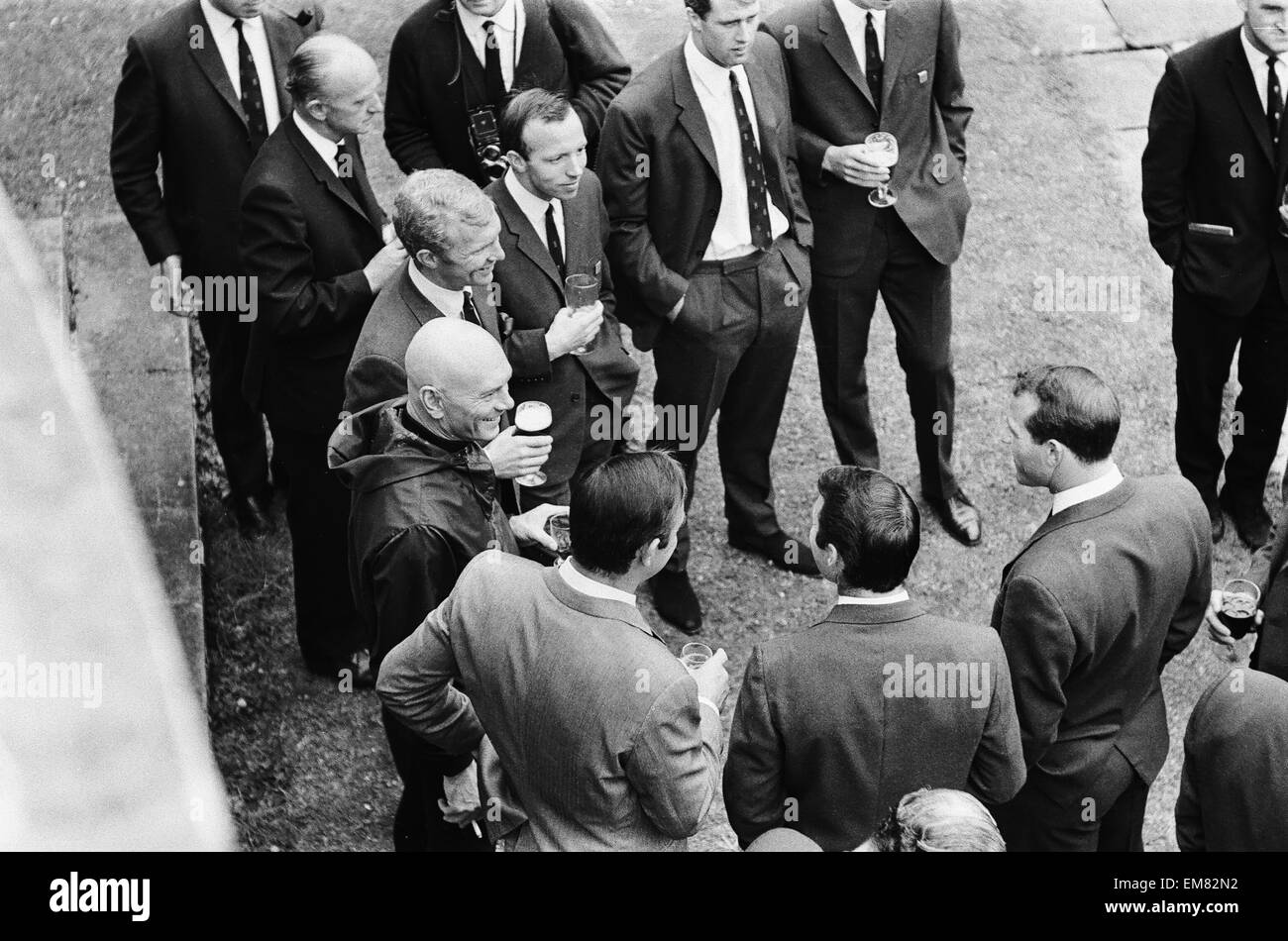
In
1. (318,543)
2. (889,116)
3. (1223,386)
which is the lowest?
(318,543)

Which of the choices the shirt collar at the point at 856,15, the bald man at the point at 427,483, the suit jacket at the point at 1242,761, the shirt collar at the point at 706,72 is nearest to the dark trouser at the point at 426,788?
the bald man at the point at 427,483

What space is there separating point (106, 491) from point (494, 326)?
80.5 inches

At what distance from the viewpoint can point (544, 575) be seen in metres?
3.89

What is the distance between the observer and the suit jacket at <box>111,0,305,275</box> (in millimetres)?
5836

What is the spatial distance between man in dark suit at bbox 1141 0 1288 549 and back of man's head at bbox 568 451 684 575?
3.20 m

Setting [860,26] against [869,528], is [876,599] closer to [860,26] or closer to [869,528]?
[869,528]

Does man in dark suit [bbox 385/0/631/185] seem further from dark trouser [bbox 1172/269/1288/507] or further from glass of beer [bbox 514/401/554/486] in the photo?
dark trouser [bbox 1172/269/1288/507]

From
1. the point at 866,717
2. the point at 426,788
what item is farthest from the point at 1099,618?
the point at 426,788

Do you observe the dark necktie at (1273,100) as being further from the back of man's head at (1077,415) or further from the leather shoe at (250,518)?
the leather shoe at (250,518)

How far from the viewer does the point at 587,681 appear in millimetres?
3713

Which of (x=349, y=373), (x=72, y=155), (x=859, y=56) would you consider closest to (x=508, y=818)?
(x=349, y=373)

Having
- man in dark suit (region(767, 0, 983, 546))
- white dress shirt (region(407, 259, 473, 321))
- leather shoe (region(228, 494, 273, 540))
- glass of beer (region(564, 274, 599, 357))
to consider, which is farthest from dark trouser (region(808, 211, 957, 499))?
leather shoe (region(228, 494, 273, 540))

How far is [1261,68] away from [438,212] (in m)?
3.28

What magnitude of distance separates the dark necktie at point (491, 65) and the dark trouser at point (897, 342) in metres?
1.49
